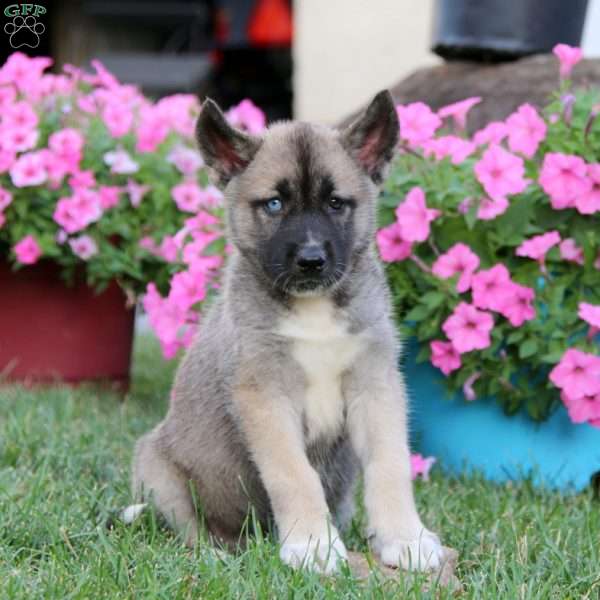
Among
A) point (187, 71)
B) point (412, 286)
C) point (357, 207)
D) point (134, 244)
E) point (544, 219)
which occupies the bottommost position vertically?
point (187, 71)

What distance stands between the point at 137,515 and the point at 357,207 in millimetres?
1011

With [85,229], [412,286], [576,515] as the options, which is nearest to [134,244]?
[85,229]

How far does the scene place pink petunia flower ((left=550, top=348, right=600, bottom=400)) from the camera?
3.54m

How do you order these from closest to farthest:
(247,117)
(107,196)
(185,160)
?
1. (107,196)
2. (185,160)
3. (247,117)

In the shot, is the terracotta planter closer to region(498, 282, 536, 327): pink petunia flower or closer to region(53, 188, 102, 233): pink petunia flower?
region(53, 188, 102, 233): pink petunia flower

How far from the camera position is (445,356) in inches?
149

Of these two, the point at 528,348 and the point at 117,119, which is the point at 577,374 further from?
the point at 117,119

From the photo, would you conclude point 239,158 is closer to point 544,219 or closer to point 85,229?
point 544,219

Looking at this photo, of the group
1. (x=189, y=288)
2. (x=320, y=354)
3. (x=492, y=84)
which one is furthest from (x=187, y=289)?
(x=492, y=84)

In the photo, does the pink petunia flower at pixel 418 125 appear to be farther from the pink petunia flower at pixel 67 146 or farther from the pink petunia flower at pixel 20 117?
the pink petunia flower at pixel 20 117

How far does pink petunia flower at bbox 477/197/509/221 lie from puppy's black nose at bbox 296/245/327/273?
3.26 ft

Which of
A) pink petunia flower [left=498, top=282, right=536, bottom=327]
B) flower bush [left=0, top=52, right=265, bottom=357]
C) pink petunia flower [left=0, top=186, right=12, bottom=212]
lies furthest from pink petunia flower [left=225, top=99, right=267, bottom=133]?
pink petunia flower [left=498, top=282, right=536, bottom=327]

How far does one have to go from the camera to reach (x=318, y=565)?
2.60 meters

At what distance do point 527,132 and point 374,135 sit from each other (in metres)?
0.89
